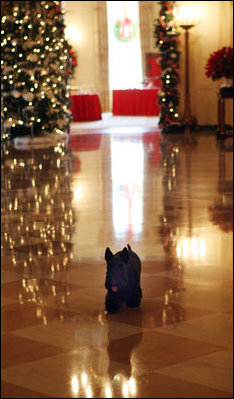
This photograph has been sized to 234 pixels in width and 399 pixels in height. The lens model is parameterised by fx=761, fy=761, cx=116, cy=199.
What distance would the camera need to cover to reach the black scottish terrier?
1.31m

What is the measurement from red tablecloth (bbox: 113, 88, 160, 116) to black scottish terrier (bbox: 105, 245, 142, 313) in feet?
60.5

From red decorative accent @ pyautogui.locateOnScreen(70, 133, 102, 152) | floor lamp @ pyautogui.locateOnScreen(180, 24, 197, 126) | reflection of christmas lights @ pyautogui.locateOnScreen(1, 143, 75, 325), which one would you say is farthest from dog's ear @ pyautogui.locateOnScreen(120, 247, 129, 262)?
floor lamp @ pyautogui.locateOnScreen(180, 24, 197, 126)

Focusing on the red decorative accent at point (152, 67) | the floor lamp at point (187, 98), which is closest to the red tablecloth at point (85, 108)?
the red decorative accent at point (152, 67)

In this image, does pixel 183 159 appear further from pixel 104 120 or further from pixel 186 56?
pixel 104 120

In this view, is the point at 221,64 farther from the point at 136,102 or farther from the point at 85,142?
the point at 136,102

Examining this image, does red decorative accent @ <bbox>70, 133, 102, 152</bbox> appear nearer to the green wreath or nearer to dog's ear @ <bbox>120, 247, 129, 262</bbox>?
the green wreath

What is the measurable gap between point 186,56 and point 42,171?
20.4 ft

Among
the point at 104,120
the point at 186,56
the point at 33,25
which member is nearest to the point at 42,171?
the point at 33,25

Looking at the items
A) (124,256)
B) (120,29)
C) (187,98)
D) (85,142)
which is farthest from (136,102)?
(124,256)

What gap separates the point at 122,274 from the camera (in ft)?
4.33

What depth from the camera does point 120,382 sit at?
144 centimetres

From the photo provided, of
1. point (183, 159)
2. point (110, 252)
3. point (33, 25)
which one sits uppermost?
point (33, 25)

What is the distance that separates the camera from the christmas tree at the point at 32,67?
40.7 ft

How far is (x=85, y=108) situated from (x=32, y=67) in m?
7.77
